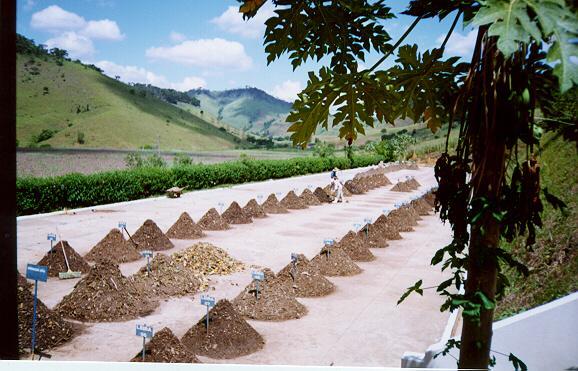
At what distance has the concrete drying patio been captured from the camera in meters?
3.58

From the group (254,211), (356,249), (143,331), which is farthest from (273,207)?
(143,331)

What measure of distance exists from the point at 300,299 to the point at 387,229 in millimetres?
2997

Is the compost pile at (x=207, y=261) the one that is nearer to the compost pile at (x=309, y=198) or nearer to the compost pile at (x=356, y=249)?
the compost pile at (x=356, y=249)

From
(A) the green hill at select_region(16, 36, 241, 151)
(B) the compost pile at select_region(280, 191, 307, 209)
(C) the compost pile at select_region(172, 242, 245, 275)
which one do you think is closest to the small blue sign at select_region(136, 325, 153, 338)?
(A) the green hill at select_region(16, 36, 241, 151)

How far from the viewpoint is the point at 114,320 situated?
4.05m

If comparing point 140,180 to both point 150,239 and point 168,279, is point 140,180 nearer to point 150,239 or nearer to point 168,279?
point 150,239

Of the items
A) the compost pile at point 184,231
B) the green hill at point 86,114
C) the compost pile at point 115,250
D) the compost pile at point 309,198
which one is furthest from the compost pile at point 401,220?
the green hill at point 86,114

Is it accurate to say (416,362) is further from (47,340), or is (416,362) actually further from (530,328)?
(47,340)

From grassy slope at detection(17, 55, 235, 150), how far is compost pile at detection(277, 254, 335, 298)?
2777mm

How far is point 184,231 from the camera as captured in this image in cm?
739

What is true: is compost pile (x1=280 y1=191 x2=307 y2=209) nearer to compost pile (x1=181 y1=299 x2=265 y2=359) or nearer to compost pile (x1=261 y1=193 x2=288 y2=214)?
compost pile (x1=261 y1=193 x2=288 y2=214)

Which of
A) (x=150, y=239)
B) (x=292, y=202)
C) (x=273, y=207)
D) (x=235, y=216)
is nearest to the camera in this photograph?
(x=150, y=239)

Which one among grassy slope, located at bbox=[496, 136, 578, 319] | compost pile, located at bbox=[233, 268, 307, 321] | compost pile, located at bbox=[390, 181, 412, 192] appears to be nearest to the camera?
grassy slope, located at bbox=[496, 136, 578, 319]

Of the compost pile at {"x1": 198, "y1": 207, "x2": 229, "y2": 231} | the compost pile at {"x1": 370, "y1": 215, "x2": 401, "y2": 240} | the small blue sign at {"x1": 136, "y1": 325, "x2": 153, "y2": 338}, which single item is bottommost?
the compost pile at {"x1": 198, "y1": 207, "x2": 229, "y2": 231}
